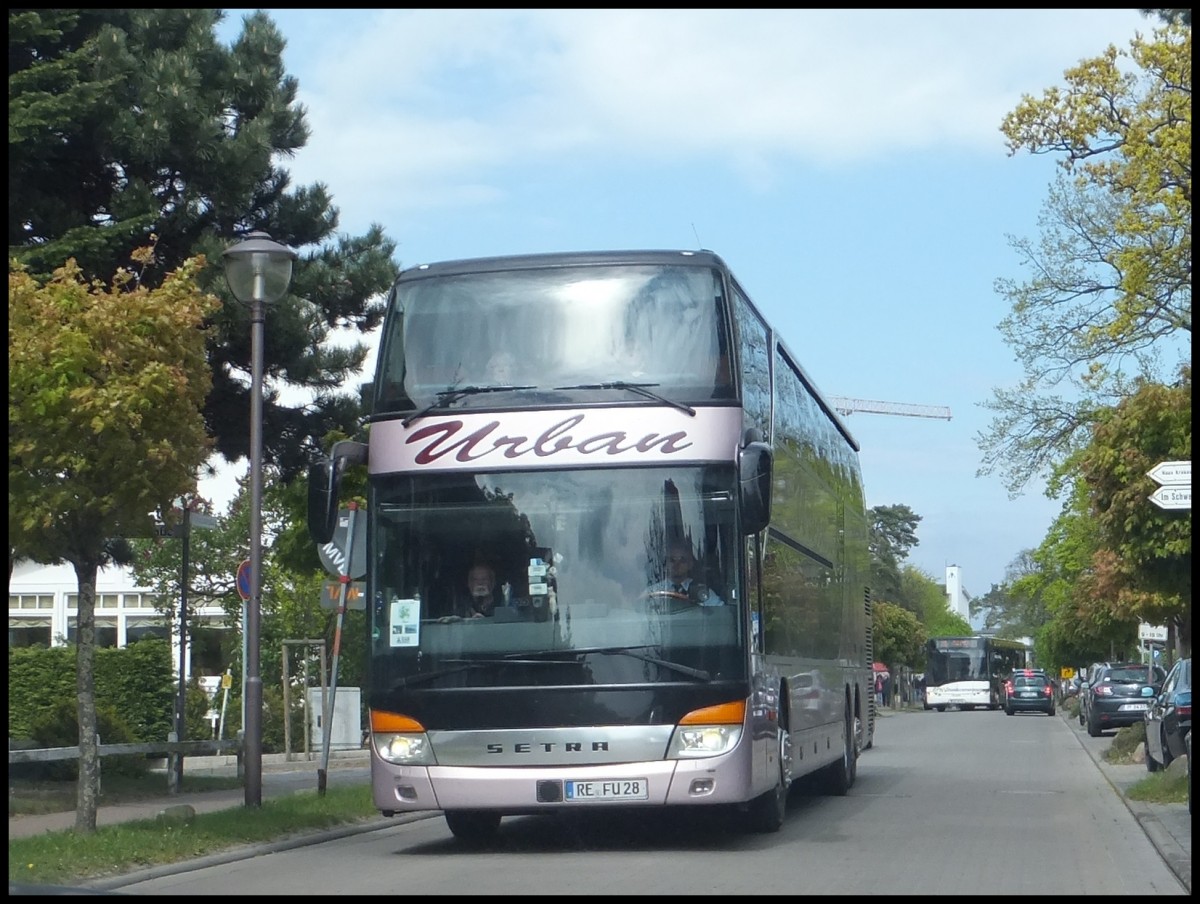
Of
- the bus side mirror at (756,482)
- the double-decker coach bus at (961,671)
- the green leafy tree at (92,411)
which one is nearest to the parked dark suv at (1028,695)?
the double-decker coach bus at (961,671)

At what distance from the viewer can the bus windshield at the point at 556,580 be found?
12.8m

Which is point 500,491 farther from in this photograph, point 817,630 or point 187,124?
point 187,124

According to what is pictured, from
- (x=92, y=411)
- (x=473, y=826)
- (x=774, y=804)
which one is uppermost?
(x=92, y=411)

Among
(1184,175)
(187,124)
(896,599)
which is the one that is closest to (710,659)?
(187,124)

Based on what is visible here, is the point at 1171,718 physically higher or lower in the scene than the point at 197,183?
lower

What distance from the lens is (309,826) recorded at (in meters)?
15.0

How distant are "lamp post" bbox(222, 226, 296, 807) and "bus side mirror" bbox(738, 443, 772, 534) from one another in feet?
15.4

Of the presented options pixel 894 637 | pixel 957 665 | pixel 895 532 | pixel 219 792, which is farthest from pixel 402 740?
pixel 895 532

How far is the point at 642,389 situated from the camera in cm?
1320

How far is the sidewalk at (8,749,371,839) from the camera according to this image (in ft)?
51.8

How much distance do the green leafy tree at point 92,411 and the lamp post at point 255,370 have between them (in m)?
1.50

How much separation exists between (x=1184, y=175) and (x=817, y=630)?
11.7 meters

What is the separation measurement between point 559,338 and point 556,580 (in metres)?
1.88

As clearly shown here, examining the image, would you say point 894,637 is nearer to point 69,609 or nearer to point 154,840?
point 69,609
